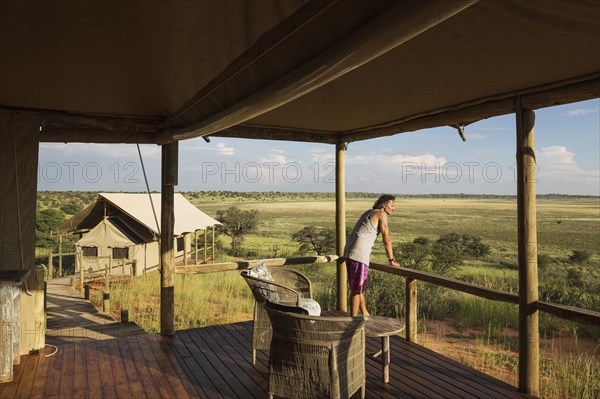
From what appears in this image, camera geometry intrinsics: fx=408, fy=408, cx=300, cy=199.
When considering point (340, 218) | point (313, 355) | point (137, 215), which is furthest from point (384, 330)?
point (137, 215)

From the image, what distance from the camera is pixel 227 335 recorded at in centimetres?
460

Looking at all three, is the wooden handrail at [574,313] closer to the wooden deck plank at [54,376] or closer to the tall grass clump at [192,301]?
the wooden deck plank at [54,376]

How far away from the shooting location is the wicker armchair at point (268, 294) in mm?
3451

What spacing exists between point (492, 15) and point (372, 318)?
8.10ft

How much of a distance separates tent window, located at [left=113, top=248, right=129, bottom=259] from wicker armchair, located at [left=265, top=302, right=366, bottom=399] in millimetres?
14250

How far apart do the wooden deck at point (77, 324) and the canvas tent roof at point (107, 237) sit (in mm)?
4453

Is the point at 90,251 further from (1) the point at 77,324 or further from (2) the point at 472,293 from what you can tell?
(2) the point at 472,293

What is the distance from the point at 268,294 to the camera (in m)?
3.51

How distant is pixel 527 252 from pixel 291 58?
248 cm

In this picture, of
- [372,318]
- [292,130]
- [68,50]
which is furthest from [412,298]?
[68,50]

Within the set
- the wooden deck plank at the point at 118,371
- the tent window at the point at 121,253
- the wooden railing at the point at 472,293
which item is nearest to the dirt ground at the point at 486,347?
the wooden railing at the point at 472,293

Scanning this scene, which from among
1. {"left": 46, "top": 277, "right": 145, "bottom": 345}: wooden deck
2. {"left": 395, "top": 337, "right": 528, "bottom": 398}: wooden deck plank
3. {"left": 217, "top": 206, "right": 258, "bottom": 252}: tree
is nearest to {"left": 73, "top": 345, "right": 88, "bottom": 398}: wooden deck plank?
{"left": 395, "top": 337, "right": 528, "bottom": 398}: wooden deck plank

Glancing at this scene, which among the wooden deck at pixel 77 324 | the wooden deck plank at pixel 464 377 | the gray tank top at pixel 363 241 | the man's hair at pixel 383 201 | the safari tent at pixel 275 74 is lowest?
the wooden deck at pixel 77 324

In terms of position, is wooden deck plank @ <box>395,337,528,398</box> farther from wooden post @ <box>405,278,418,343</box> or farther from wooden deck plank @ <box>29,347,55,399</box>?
wooden deck plank @ <box>29,347,55,399</box>
